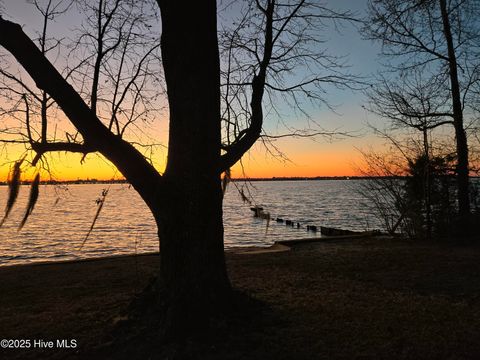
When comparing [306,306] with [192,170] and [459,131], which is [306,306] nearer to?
[192,170]

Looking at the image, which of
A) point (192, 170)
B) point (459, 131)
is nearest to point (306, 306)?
point (192, 170)

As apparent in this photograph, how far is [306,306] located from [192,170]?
2.61 m

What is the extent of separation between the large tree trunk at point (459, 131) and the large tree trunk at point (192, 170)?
1167 centimetres

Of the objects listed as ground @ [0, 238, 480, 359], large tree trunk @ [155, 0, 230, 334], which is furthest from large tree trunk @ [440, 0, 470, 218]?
large tree trunk @ [155, 0, 230, 334]

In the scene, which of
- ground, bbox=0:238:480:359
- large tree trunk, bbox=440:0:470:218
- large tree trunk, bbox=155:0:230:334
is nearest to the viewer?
ground, bbox=0:238:480:359

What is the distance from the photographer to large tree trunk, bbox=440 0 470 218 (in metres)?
13.9

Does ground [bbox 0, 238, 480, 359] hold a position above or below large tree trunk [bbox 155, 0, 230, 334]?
below

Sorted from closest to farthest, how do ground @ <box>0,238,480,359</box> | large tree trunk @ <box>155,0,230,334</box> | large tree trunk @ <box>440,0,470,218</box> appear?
ground @ <box>0,238,480,359</box>, large tree trunk @ <box>155,0,230,334</box>, large tree trunk @ <box>440,0,470,218</box>

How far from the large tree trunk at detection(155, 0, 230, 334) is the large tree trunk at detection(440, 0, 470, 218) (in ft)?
38.3

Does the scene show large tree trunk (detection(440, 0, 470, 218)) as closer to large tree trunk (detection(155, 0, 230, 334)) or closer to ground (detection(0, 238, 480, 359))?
ground (detection(0, 238, 480, 359))

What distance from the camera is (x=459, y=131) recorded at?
46.9ft

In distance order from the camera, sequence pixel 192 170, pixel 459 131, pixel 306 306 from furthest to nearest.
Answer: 1. pixel 459 131
2. pixel 306 306
3. pixel 192 170

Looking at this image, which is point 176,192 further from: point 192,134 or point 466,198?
point 466,198

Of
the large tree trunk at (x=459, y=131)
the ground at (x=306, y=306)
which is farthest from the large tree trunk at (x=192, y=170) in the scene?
the large tree trunk at (x=459, y=131)
